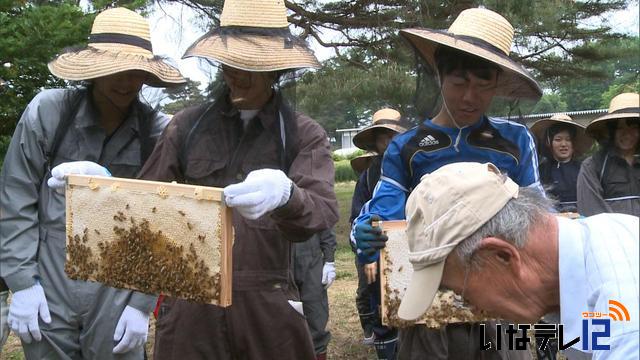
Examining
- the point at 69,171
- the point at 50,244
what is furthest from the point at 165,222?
the point at 50,244

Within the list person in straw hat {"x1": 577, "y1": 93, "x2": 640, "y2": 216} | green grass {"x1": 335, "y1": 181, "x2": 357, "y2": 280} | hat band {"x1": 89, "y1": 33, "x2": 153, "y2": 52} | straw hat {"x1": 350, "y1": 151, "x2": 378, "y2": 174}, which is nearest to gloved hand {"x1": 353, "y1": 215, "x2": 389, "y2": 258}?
hat band {"x1": 89, "y1": 33, "x2": 153, "y2": 52}

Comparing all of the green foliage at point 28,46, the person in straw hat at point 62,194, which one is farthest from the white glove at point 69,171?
the green foliage at point 28,46

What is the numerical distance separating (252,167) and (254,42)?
0.54 m

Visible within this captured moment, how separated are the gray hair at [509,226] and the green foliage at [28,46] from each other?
4808mm

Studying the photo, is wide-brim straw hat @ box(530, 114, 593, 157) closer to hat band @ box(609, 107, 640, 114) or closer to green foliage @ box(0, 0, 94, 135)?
hat band @ box(609, 107, 640, 114)

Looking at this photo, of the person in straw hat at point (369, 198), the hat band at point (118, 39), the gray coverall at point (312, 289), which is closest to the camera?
the hat band at point (118, 39)

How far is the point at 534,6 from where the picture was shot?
9555 mm

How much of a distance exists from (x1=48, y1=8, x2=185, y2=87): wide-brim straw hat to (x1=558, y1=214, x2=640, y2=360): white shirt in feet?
7.72

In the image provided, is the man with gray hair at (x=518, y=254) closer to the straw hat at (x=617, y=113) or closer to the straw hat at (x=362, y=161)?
the straw hat at (x=617, y=113)

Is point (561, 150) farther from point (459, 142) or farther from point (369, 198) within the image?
point (459, 142)

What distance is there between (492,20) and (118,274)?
2.05 m

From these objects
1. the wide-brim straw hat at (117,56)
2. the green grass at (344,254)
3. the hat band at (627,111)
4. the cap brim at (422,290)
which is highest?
the wide-brim straw hat at (117,56)

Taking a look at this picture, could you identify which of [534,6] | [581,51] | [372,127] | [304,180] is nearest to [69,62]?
[304,180]

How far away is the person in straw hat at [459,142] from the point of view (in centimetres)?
286
